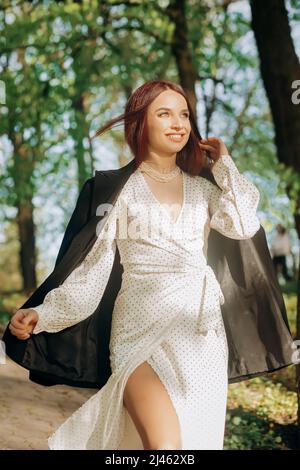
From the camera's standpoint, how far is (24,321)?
11.1 feet

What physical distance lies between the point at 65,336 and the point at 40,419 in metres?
2.64

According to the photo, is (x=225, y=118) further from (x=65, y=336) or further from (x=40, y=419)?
(x=65, y=336)

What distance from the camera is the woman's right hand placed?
3375 millimetres

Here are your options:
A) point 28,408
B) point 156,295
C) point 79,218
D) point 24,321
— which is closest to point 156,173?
point 79,218

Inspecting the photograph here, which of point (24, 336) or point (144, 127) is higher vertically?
point (144, 127)

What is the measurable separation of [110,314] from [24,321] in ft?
1.45

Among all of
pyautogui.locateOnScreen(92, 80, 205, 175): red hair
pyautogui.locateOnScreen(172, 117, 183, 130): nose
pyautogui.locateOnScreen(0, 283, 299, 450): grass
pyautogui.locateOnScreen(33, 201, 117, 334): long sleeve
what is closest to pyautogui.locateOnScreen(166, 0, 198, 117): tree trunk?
pyautogui.locateOnScreen(0, 283, 299, 450): grass

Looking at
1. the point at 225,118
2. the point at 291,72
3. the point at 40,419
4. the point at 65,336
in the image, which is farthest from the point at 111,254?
the point at 225,118

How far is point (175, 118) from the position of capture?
138 inches

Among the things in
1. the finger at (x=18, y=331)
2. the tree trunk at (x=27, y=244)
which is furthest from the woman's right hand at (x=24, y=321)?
the tree trunk at (x=27, y=244)

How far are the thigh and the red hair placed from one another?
40.8 inches

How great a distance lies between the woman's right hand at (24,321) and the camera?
3.38 meters

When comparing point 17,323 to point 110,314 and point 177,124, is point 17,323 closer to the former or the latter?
point 110,314

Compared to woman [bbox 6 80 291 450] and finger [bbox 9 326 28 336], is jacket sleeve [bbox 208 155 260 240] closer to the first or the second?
woman [bbox 6 80 291 450]
